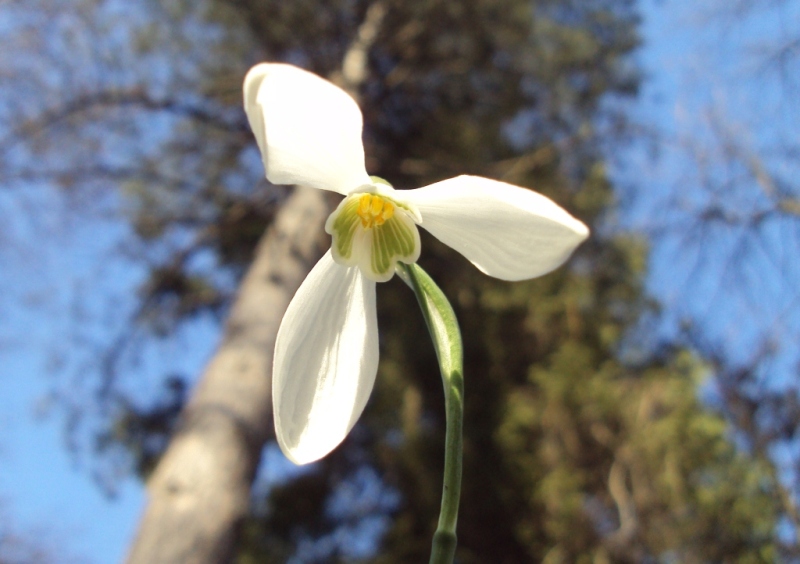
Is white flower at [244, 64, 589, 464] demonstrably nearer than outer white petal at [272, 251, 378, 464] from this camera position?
Yes

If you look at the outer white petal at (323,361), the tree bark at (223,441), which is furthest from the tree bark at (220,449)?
the outer white petal at (323,361)

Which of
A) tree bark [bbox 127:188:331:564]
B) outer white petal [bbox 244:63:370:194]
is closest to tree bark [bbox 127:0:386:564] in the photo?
tree bark [bbox 127:188:331:564]

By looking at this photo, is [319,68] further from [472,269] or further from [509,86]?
[472,269]

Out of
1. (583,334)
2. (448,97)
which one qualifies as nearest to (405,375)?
(583,334)

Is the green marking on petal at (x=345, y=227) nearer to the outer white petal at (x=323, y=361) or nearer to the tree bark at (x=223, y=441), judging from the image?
the outer white petal at (x=323, y=361)

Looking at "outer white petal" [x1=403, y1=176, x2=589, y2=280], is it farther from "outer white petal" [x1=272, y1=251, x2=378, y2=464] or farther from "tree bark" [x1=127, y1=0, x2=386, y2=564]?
"tree bark" [x1=127, y1=0, x2=386, y2=564]

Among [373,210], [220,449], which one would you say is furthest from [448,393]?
[220,449]
